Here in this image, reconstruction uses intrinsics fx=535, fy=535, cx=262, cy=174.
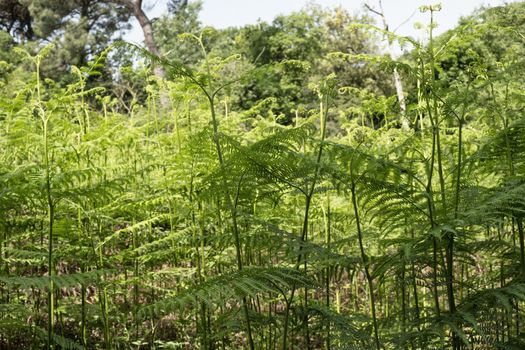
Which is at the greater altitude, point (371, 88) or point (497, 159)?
point (371, 88)

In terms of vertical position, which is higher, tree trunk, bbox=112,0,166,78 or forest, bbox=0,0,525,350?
tree trunk, bbox=112,0,166,78

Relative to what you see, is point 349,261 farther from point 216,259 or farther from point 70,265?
point 70,265

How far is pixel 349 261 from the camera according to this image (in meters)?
1.91

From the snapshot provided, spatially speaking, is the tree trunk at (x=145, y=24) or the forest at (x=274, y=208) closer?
the forest at (x=274, y=208)

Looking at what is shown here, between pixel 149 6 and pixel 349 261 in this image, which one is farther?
pixel 149 6

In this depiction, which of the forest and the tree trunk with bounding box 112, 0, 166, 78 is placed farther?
the tree trunk with bounding box 112, 0, 166, 78

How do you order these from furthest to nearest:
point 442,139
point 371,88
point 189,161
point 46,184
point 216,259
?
point 371,88 → point 442,139 → point 216,259 → point 189,161 → point 46,184

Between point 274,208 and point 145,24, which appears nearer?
point 274,208

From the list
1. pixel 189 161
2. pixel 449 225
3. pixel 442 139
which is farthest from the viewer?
pixel 442 139

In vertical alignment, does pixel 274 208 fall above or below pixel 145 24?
below

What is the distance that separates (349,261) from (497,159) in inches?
35.5

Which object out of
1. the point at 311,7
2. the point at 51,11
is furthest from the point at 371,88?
the point at 51,11

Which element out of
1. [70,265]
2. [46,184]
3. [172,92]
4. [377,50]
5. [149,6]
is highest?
[149,6]

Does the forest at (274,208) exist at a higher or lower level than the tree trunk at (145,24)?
lower
